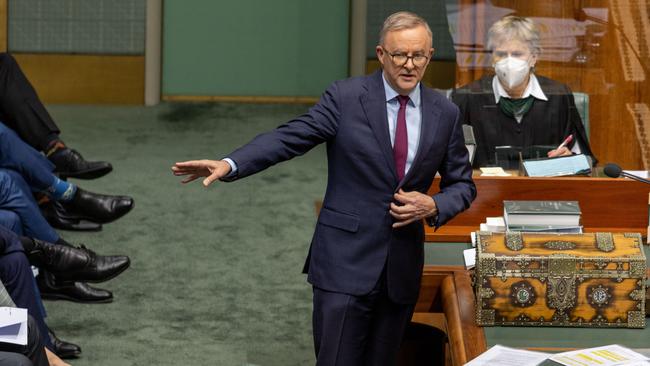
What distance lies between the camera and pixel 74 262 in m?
4.22

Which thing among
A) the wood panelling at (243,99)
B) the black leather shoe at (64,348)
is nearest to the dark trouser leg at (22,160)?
the black leather shoe at (64,348)

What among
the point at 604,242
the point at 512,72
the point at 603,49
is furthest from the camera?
the point at 603,49

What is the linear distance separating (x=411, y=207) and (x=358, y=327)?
13.1 inches

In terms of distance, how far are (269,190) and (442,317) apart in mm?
2421

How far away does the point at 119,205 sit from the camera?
495 cm

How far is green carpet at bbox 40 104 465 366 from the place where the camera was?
13.3 ft

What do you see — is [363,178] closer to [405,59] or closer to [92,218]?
[405,59]

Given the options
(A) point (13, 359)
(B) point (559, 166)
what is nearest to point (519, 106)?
(B) point (559, 166)

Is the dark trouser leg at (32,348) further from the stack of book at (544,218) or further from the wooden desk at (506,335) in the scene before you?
the stack of book at (544,218)

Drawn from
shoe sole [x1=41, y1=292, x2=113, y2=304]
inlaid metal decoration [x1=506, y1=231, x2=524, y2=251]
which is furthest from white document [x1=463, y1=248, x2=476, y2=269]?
shoe sole [x1=41, y1=292, x2=113, y2=304]

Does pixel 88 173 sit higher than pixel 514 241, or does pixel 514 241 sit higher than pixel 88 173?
pixel 514 241

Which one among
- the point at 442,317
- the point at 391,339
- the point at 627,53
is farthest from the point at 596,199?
the point at 627,53

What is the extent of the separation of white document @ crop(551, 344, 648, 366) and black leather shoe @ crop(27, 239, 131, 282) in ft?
6.89

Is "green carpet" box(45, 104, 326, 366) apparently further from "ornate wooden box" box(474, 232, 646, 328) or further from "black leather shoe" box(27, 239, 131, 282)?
"ornate wooden box" box(474, 232, 646, 328)
